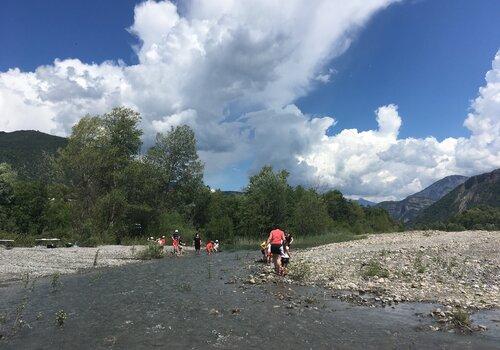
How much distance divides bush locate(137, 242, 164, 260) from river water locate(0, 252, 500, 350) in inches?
809

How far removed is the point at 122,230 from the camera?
216ft

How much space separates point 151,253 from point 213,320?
30577 millimetres

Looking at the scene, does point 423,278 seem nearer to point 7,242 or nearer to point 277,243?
point 277,243

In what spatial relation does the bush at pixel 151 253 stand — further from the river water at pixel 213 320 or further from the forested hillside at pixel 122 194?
the river water at pixel 213 320

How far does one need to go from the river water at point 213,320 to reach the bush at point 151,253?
20.6 m

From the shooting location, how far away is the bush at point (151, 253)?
144 feet

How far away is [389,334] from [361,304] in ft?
14.2

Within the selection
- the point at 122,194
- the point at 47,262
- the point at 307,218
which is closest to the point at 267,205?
the point at 307,218

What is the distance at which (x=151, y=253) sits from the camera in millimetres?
44594

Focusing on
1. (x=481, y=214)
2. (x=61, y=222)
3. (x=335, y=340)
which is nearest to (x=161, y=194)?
(x=61, y=222)

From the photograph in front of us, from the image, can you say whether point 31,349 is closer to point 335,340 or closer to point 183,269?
point 335,340

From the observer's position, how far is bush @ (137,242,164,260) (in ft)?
144

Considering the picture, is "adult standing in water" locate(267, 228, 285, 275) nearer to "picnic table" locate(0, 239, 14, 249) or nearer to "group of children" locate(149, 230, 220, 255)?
"group of children" locate(149, 230, 220, 255)

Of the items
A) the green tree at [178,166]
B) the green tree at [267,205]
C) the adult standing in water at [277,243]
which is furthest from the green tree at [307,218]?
the adult standing in water at [277,243]
